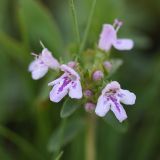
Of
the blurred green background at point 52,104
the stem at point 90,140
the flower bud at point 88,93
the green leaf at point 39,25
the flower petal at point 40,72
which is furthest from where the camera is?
the green leaf at point 39,25

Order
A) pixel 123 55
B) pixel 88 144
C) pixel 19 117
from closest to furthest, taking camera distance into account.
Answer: pixel 88 144 < pixel 19 117 < pixel 123 55

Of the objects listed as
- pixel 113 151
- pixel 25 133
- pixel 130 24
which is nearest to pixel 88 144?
pixel 113 151

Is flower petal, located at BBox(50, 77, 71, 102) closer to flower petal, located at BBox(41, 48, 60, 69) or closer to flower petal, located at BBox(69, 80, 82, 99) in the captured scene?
flower petal, located at BBox(69, 80, 82, 99)

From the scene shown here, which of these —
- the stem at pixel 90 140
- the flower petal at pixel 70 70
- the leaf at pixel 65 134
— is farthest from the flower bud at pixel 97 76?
the stem at pixel 90 140

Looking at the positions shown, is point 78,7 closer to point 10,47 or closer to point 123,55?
point 123,55

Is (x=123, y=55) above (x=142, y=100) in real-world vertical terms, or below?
above

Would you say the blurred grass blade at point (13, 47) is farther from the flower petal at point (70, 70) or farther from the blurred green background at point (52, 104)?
the flower petal at point (70, 70)

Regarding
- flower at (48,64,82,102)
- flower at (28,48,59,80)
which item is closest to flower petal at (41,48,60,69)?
flower at (28,48,59,80)
